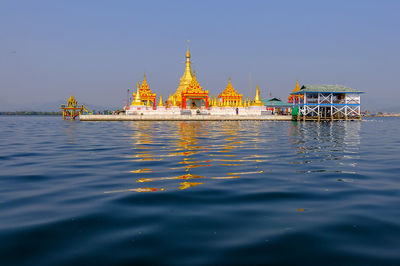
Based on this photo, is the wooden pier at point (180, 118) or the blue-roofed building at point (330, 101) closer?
the blue-roofed building at point (330, 101)

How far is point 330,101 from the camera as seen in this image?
61031mm

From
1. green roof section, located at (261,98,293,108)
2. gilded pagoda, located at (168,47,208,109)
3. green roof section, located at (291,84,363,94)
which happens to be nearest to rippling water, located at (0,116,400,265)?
green roof section, located at (291,84,363,94)

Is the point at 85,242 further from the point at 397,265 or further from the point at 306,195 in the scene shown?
the point at 306,195

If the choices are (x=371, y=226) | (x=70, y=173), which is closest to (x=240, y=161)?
(x=70, y=173)

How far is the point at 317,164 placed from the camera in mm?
10234

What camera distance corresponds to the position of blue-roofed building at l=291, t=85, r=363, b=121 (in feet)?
196

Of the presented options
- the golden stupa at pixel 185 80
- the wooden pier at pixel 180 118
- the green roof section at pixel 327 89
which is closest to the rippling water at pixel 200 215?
the wooden pier at pixel 180 118

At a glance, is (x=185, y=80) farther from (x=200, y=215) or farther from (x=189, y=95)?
(x=200, y=215)

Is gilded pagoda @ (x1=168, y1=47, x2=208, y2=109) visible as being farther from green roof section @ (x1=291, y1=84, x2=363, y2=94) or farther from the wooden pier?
green roof section @ (x1=291, y1=84, x2=363, y2=94)

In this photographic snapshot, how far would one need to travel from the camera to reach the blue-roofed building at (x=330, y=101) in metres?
59.8

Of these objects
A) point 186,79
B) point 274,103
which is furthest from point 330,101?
point 186,79

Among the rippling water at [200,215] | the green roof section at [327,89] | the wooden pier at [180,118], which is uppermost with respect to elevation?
the green roof section at [327,89]

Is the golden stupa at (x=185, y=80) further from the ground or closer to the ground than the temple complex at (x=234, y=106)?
further from the ground

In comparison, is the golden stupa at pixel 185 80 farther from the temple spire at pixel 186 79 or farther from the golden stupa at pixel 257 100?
the golden stupa at pixel 257 100
